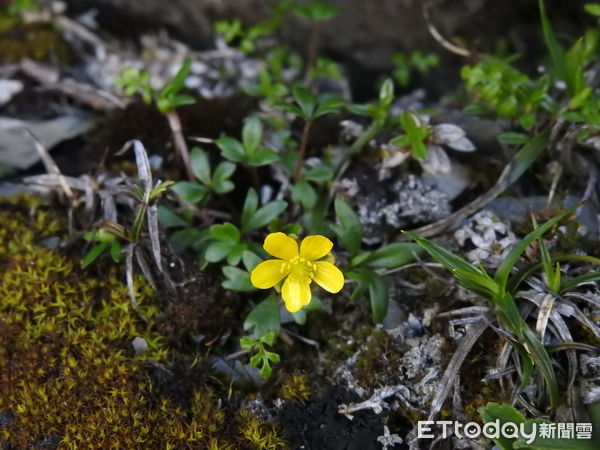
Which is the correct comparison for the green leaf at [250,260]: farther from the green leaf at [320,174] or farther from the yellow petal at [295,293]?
the green leaf at [320,174]

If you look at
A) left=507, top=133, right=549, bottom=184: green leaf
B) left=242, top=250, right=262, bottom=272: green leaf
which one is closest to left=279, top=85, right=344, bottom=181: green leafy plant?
left=242, top=250, right=262, bottom=272: green leaf

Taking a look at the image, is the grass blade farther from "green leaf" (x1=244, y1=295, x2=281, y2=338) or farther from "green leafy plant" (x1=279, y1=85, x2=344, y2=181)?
"green leafy plant" (x1=279, y1=85, x2=344, y2=181)

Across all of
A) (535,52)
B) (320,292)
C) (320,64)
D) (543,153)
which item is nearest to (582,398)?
(320,292)

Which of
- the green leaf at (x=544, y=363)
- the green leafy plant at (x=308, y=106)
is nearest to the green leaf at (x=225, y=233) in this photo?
the green leafy plant at (x=308, y=106)

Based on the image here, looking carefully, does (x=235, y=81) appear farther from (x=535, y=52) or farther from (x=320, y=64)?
(x=535, y=52)

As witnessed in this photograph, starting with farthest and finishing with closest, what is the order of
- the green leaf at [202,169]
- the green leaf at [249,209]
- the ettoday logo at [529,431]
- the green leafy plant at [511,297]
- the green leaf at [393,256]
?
the green leaf at [202,169] < the green leaf at [249,209] < the green leaf at [393,256] < the green leafy plant at [511,297] < the ettoday logo at [529,431]
